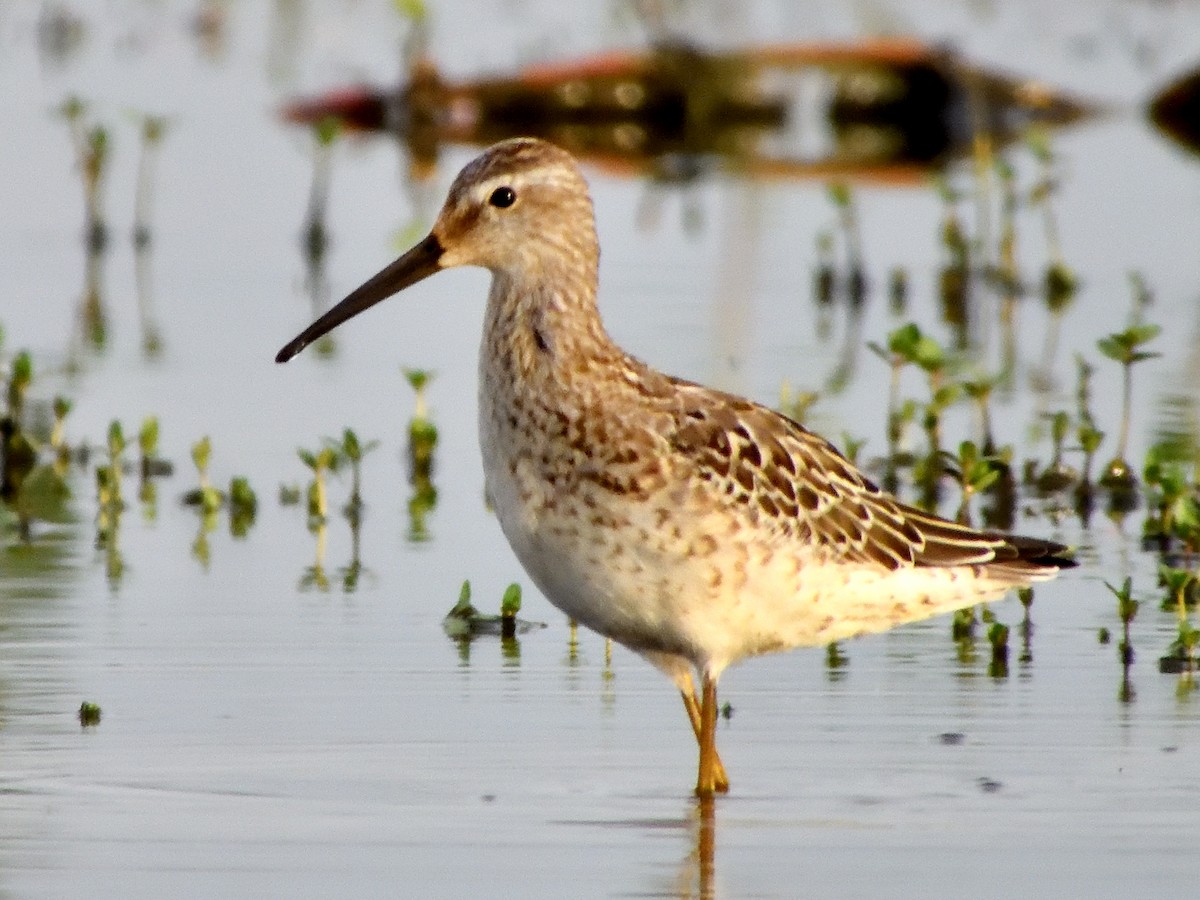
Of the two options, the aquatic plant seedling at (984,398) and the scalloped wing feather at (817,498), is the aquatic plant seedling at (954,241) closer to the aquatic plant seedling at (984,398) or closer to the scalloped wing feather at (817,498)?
the aquatic plant seedling at (984,398)

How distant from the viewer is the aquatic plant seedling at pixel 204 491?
34.2 ft

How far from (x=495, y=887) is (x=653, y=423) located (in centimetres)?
163

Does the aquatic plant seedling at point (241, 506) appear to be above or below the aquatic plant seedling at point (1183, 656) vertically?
above

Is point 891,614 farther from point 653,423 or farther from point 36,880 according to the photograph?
point 36,880

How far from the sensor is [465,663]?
8.79m

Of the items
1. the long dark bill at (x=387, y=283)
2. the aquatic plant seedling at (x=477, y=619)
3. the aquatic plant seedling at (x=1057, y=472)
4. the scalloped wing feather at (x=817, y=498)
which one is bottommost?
the aquatic plant seedling at (x=477, y=619)

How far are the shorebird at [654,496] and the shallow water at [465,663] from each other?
389 mm

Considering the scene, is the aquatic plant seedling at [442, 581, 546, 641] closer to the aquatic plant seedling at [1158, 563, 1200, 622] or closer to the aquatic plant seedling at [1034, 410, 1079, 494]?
the aquatic plant seedling at [1158, 563, 1200, 622]

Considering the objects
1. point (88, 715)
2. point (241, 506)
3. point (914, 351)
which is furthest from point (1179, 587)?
point (241, 506)

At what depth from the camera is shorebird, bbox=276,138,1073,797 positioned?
7551mm

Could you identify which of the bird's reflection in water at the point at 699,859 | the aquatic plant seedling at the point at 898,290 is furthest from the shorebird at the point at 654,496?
the aquatic plant seedling at the point at 898,290

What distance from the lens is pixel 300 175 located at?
59.3 ft

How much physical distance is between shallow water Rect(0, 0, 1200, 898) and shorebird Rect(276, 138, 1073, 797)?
0.39 m

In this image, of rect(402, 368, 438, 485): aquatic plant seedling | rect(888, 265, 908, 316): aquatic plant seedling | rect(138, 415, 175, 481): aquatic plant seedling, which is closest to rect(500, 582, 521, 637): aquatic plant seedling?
rect(402, 368, 438, 485): aquatic plant seedling
